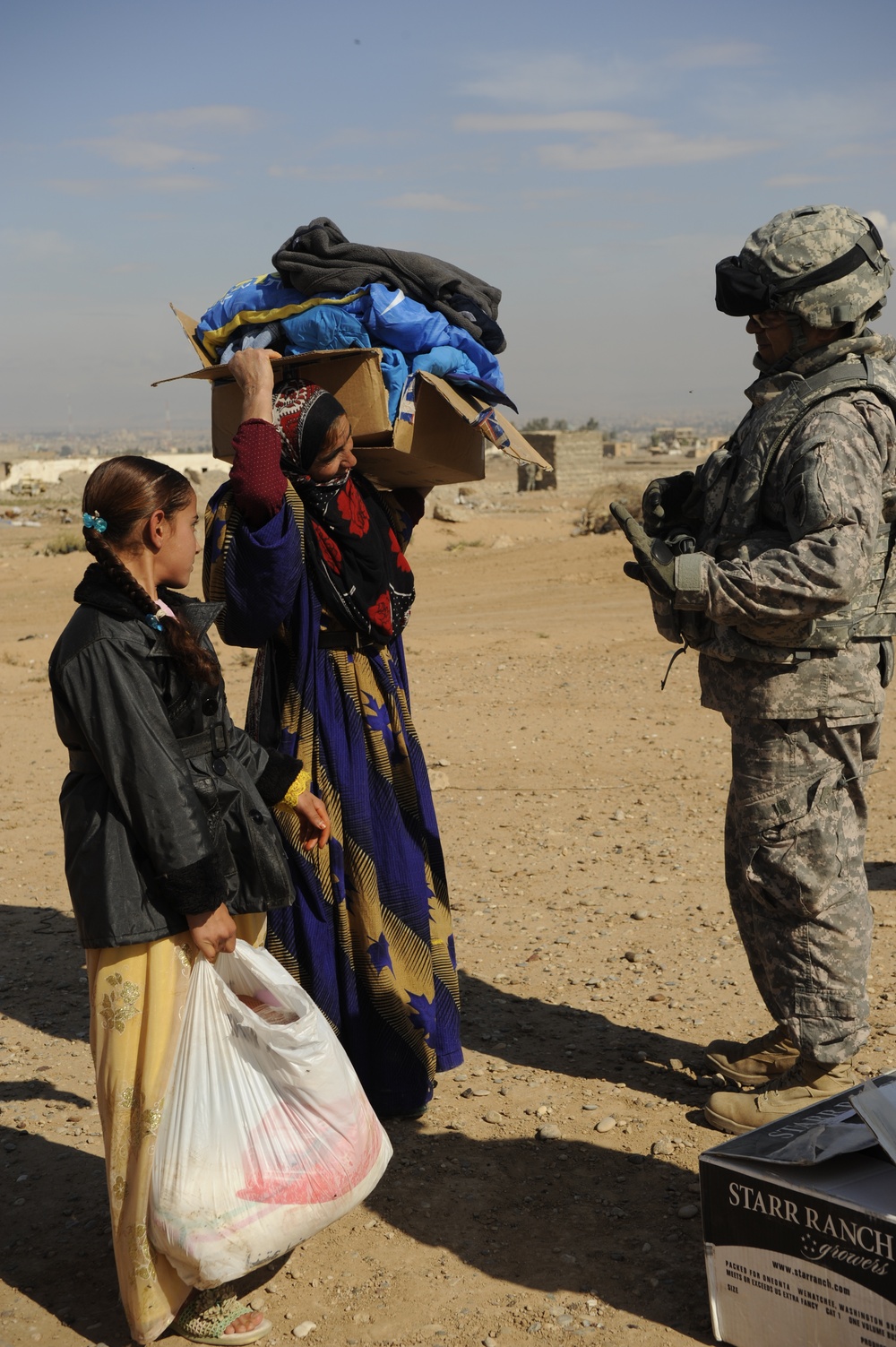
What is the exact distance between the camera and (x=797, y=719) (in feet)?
10.0

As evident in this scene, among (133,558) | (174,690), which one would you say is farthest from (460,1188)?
(133,558)

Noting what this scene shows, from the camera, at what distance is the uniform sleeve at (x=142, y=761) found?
7.35 ft

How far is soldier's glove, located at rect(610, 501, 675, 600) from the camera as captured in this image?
2.94 m

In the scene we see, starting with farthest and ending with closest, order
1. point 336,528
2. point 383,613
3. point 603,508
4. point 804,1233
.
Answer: point 603,508 → point 383,613 → point 336,528 → point 804,1233

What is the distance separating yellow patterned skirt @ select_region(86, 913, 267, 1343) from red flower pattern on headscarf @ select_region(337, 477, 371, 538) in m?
1.25

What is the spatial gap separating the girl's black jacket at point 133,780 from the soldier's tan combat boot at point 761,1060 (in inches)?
69.1

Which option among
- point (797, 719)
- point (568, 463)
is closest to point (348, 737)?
point (797, 719)

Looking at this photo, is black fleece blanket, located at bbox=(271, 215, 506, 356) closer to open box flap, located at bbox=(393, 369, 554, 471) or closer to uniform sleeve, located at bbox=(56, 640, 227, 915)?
open box flap, located at bbox=(393, 369, 554, 471)

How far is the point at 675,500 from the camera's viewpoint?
11.1ft

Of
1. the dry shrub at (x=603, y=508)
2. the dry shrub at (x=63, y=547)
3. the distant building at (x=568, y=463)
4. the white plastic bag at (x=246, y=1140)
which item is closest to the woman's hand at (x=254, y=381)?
the white plastic bag at (x=246, y=1140)

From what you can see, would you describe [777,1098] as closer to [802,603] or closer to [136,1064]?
[802,603]

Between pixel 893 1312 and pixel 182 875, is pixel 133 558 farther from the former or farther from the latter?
pixel 893 1312

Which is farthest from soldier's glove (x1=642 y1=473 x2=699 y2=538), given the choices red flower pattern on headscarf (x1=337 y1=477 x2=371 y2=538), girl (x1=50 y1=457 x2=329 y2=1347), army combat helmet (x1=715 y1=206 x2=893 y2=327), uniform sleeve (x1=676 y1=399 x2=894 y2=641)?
girl (x1=50 y1=457 x2=329 y2=1347)

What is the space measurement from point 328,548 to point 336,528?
6 cm
